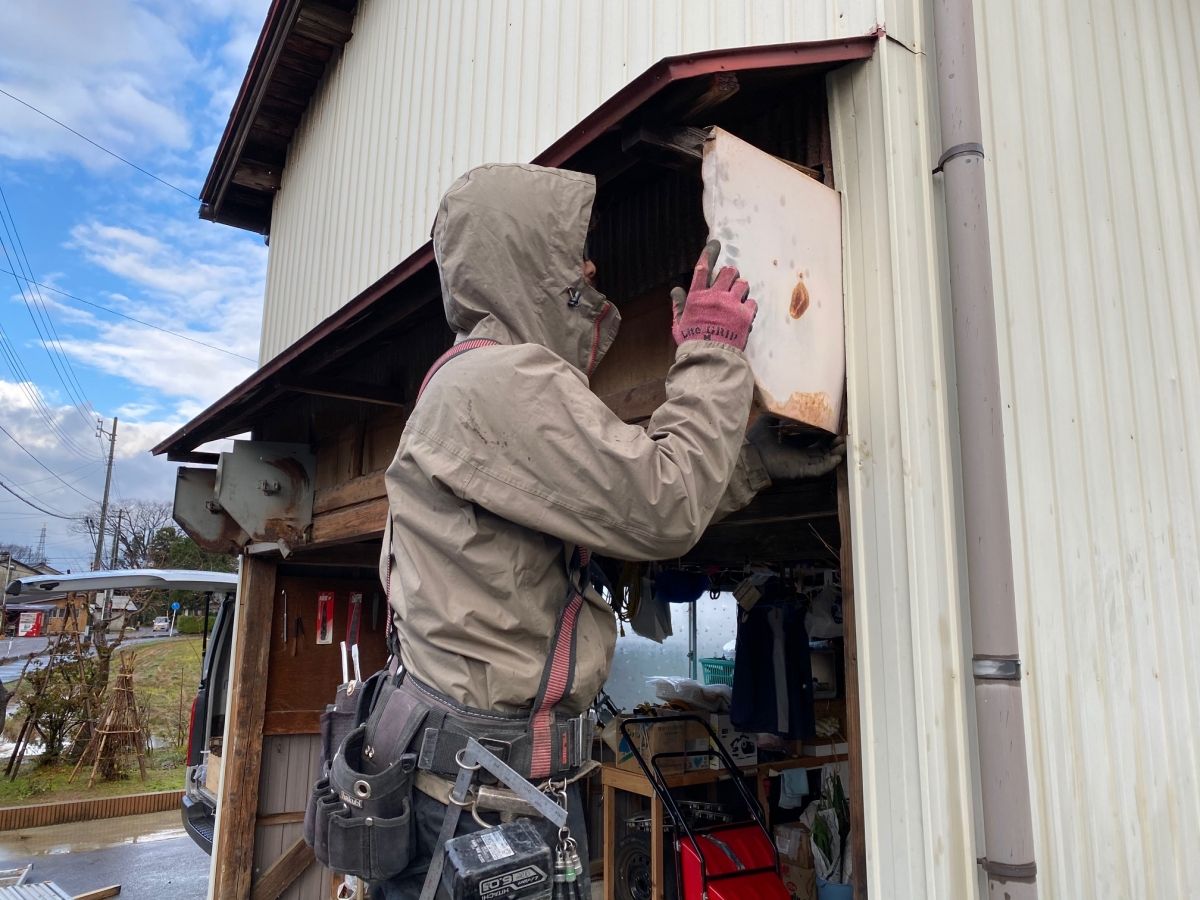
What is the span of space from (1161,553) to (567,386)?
1.94 m

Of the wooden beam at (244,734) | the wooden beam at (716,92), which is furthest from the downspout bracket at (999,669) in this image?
the wooden beam at (244,734)

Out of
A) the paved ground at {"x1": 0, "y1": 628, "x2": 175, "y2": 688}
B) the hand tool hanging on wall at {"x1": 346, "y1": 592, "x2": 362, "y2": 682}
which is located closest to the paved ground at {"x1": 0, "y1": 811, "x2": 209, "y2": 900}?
the hand tool hanging on wall at {"x1": 346, "y1": 592, "x2": 362, "y2": 682}

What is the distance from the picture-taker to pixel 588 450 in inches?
68.4

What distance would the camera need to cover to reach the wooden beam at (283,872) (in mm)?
5732

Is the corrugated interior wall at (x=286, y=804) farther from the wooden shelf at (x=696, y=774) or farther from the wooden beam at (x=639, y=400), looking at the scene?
the wooden beam at (x=639, y=400)

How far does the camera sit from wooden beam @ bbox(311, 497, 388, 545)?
435cm

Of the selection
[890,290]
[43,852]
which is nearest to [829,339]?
[890,290]

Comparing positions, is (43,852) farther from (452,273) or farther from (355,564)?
(452,273)

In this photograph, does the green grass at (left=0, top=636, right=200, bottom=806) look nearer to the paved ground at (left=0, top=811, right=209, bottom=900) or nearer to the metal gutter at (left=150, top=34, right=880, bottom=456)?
the paved ground at (left=0, top=811, right=209, bottom=900)

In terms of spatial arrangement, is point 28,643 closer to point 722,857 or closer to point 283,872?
point 283,872

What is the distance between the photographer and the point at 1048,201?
242 centimetres

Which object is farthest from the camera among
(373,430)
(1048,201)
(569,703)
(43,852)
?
(43,852)

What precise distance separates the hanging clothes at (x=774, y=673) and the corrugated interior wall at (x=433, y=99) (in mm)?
3640

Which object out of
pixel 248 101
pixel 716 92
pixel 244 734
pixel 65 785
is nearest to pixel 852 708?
pixel 716 92
